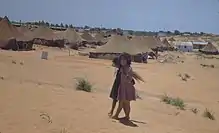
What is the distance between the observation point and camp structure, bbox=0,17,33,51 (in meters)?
42.8

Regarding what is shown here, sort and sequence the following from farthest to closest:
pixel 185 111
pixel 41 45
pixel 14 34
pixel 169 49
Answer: pixel 169 49 → pixel 41 45 → pixel 14 34 → pixel 185 111

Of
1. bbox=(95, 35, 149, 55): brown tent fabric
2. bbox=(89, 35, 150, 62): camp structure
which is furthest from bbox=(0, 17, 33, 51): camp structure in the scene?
bbox=(95, 35, 149, 55): brown tent fabric

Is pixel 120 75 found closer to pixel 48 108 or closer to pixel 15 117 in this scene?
pixel 48 108

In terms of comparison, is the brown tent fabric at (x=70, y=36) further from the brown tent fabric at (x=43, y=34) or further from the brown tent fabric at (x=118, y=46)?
the brown tent fabric at (x=118, y=46)

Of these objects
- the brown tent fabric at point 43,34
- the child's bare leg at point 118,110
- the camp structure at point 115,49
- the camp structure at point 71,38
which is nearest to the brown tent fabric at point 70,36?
the camp structure at point 71,38

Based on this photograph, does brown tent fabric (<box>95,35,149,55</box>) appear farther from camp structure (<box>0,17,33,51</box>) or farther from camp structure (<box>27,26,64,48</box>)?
camp structure (<box>27,26,64,48</box>)

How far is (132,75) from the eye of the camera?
9.51 meters

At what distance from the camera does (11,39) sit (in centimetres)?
4262

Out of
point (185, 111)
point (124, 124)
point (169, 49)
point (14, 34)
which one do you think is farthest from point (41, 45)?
point (124, 124)

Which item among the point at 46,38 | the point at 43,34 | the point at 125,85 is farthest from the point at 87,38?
the point at 125,85

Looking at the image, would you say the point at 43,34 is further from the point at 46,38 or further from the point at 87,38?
the point at 87,38

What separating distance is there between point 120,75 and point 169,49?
7532cm

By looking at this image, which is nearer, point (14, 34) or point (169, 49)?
point (14, 34)

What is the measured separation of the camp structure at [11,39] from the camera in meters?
42.8
